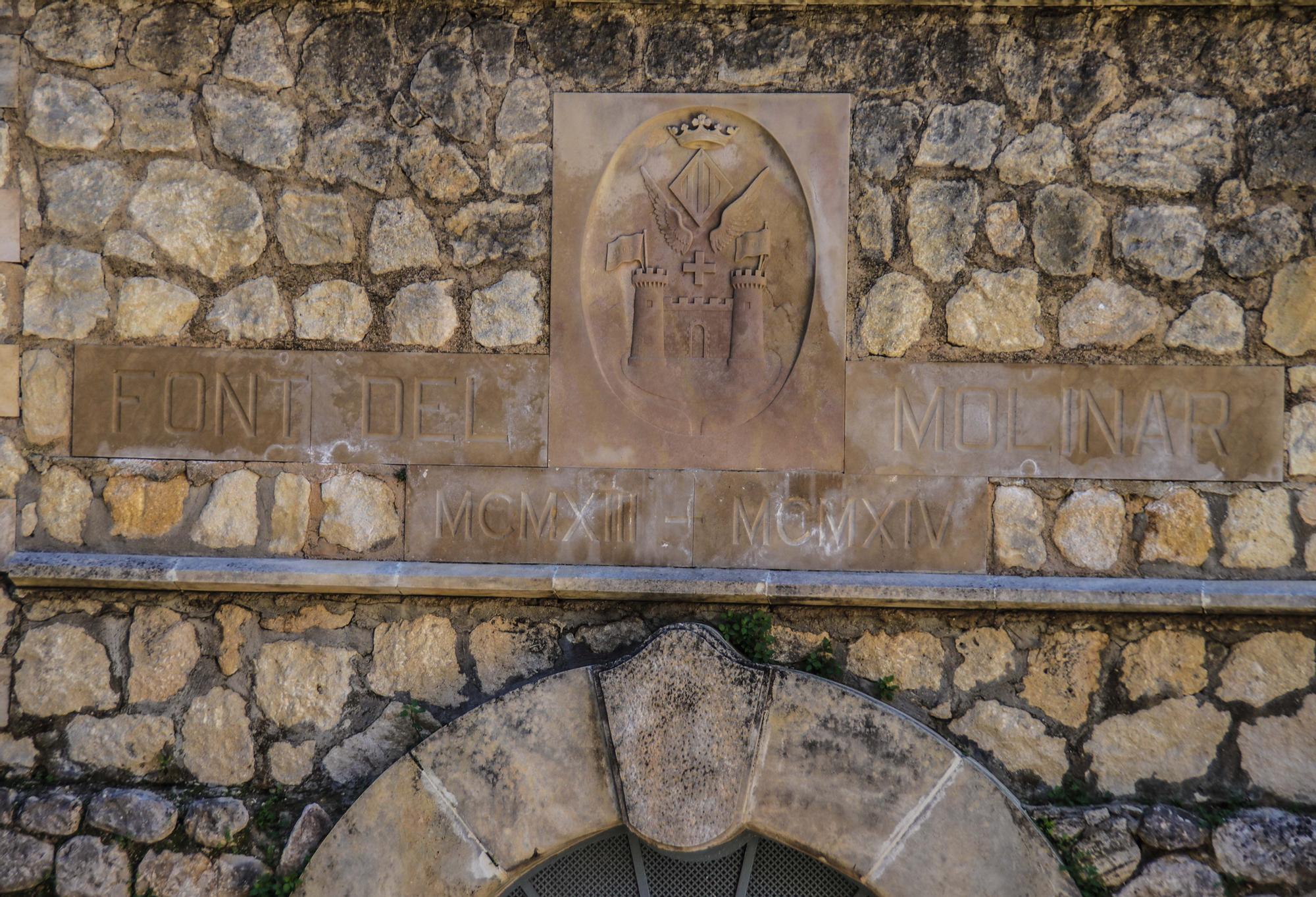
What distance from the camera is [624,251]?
2.95 metres

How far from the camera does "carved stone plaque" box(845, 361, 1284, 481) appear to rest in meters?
2.83

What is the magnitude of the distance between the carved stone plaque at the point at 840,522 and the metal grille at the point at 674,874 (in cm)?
87

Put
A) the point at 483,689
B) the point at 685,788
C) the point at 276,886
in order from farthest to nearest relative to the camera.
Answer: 1. the point at 483,689
2. the point at 276,886
3. the point at 685,788

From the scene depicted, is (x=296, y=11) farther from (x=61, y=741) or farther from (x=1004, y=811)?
(x=1004, y=811)

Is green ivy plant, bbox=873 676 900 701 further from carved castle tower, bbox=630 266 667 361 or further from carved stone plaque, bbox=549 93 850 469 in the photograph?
carved castle tower, bbox=630 266 667 361

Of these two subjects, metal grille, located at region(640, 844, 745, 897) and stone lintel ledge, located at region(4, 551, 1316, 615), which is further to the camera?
metal grille, located at region(640, 844, 745, 897)

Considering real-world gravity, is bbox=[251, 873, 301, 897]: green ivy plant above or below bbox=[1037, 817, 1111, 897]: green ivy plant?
below

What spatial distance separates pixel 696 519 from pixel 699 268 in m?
0.77

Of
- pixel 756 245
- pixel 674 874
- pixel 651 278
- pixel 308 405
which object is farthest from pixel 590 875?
pixel 756 245

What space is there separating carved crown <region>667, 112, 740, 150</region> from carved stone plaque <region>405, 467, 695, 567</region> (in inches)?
39.9

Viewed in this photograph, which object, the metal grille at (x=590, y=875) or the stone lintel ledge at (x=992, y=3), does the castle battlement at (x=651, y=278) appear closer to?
the stone lintel ledge at (x=992, y=3)

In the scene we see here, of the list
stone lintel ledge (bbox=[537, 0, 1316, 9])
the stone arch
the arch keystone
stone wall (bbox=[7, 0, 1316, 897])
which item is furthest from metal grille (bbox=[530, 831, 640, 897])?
stone lintel ledge (bbox=[537, 0, 1316, 9])

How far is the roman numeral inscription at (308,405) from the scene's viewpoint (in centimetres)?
296

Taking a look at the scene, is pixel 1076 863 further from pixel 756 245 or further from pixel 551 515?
pixel 756 245
